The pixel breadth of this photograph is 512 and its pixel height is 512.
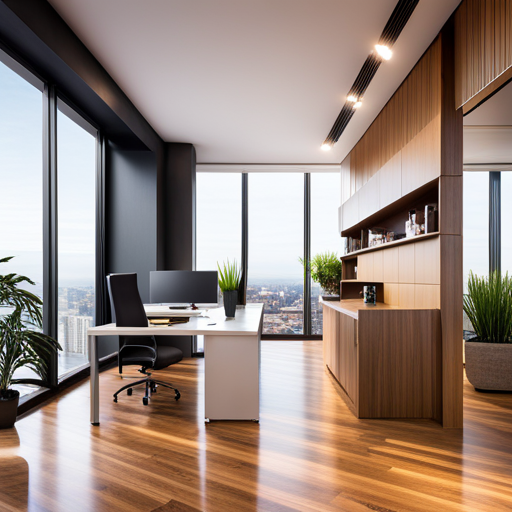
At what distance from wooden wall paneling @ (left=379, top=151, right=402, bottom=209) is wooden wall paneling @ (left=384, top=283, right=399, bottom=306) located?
2.65ft

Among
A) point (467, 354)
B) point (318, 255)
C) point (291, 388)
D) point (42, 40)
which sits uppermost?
point (42, 40)

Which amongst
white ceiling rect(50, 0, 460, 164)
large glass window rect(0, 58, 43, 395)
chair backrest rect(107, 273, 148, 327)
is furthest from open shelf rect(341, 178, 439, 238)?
large glass window rect(0, 58, 43, 395)

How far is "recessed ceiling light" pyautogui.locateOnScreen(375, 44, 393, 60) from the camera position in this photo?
10.6 ft

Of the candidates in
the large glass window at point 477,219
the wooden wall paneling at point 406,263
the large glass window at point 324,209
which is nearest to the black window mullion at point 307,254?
the large glass window at point 324,209

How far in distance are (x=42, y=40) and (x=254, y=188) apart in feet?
14.7

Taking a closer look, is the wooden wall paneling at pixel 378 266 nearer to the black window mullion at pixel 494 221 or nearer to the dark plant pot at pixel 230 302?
the dark plant pot at pixel 230 302

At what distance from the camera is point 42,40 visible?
2924 millimetres

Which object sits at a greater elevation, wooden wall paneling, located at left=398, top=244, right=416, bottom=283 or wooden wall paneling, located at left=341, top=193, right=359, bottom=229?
wooden wall paneling, located at left=341, top=193, right=359, bottom=229

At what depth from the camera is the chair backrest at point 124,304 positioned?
11.2 ft

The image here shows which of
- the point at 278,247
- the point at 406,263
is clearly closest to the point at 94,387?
the point at 406,263

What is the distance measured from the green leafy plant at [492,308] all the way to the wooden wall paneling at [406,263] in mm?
765

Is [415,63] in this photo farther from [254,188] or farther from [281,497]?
[254,188]

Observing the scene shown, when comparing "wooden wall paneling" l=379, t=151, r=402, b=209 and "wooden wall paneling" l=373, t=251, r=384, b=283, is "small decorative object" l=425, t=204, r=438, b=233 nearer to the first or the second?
"wooden wall paneling" l=379, t=151, r=402, b=209

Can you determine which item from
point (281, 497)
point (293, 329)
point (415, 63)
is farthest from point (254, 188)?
point (281, 497)
